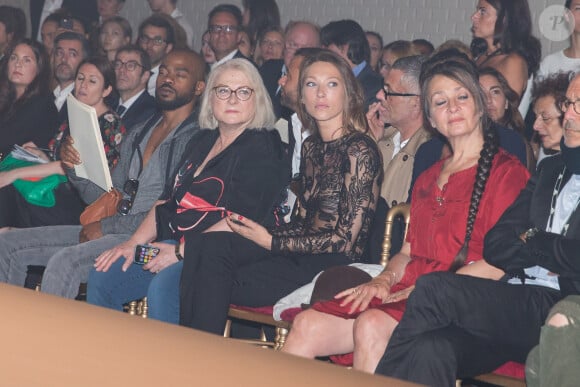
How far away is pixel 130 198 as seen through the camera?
5055 millimetres

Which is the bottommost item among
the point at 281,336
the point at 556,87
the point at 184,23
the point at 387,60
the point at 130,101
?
the point at 281,336

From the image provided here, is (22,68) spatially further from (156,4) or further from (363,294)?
(363,294)

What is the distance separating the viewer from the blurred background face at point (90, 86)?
582cm

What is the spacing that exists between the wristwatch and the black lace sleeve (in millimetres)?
830

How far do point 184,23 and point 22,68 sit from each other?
9.90 ft

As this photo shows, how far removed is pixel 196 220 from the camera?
443 cm

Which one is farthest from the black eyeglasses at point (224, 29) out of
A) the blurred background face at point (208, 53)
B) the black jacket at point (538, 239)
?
the black jacket at point (538, 239)

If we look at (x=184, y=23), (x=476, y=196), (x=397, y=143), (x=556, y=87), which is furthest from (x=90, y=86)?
(x=184, y=23)

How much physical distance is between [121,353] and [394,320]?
2289 millimetres

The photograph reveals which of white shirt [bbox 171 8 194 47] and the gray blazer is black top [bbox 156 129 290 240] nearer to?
the gray blazer

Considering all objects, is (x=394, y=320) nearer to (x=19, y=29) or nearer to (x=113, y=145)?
(x=113, y=145)

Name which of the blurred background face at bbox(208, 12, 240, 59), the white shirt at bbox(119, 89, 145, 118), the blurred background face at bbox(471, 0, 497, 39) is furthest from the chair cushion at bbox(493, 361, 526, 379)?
the blurred background face at bbox(208, 12, 240, 59)

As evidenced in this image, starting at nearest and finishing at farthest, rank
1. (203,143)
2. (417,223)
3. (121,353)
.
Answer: (121,353) → (417,223) → (203,143)

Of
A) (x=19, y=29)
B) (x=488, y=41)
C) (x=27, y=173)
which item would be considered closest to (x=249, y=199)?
(x=27, y=173)
